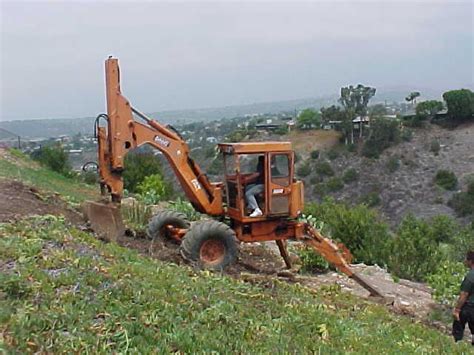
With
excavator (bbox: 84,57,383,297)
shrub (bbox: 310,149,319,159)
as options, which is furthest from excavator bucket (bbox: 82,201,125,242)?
shrub (bbox: 310,149,319,159)

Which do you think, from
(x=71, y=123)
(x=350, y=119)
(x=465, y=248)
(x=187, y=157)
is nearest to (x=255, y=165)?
(x=187, y=157)

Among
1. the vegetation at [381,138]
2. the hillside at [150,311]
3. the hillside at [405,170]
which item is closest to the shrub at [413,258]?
the hillside at [150,311]

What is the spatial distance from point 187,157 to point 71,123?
2719 inches

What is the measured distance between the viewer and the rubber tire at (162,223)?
12648 millimetres

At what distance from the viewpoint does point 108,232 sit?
37.8 feet

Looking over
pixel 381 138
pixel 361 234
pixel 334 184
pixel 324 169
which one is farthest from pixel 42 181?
pixel 381 138

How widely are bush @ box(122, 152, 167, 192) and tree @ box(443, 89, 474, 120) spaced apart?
30.0m

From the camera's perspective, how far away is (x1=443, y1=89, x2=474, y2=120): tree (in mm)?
55250

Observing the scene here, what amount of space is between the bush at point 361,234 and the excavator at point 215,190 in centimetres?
442

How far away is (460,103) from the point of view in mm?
55625

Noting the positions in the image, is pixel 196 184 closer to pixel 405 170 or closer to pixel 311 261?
pixel 311 261

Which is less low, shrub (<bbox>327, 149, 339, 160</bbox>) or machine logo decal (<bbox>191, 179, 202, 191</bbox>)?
machine logo decal (<bbox>191, 179, 202, 191</bbox>)

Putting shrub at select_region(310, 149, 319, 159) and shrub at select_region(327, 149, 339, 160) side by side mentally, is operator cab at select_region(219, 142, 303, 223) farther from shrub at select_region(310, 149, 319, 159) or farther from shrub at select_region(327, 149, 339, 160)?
shrub at select_region(310, 149, 319, 159)

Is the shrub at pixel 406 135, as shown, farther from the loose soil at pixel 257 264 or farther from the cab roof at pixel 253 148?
the cab roof at pixel 253 148
